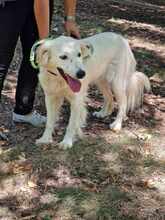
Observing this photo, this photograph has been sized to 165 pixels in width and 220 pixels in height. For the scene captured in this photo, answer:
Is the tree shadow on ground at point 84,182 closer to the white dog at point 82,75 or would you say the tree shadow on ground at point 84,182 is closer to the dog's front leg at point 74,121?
the dog's front leg at point 74,121

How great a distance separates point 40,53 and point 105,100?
1.54m

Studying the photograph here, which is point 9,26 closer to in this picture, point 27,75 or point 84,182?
point 27,75

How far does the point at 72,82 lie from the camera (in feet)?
15.9

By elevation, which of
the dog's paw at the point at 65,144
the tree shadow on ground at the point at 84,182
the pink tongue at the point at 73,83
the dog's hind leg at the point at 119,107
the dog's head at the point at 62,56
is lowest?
the tree shadow on ground at the point at 84,182

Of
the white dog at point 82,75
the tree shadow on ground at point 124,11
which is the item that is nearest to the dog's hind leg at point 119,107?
the white dog at point 82,75

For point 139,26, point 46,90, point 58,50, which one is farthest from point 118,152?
point 139,26

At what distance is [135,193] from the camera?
4.51 metres

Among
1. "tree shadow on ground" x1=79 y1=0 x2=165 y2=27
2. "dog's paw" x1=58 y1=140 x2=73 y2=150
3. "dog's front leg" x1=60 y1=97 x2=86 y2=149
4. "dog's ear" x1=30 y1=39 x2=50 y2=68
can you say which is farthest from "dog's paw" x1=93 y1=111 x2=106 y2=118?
"tree shadow on ground" x1=79 y1=0 x2=165 y2=27

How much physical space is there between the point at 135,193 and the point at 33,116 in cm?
163

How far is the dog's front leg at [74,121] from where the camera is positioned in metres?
5.18

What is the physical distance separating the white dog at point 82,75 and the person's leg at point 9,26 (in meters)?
0.25

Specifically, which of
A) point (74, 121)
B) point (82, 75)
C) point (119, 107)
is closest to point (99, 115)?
point (119, 107)

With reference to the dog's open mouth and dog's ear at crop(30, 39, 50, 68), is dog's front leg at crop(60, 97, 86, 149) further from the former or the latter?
dog's ear at crop(30, 39, 50, 68)

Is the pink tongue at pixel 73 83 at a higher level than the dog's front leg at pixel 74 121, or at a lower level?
higher
